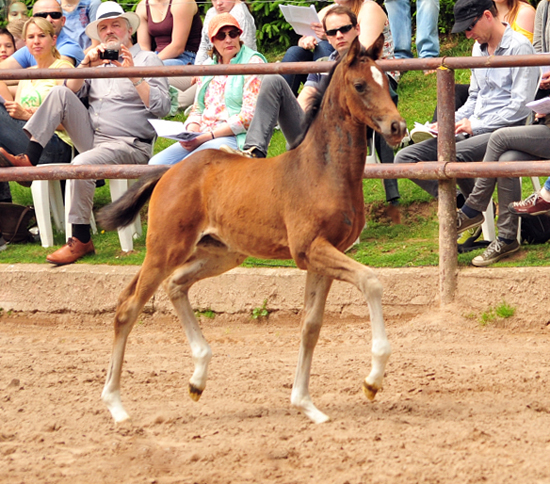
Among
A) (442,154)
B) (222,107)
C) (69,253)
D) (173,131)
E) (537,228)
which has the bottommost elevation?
(69,253)

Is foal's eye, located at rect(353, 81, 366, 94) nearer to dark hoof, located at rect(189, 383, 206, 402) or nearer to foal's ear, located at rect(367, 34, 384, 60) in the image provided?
foal's ear, located at rect(367, 34, 384, 60)

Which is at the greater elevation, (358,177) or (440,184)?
(358,177)

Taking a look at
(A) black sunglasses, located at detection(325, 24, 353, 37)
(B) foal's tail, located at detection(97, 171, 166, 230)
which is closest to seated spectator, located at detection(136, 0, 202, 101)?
(A) black sunglasses, located at detection(325, 24, 353, 37)

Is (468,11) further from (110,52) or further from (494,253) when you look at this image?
(110,52)

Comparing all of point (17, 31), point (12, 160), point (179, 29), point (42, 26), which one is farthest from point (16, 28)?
point (12, 160)

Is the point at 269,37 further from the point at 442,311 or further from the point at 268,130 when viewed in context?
the point at 442,311

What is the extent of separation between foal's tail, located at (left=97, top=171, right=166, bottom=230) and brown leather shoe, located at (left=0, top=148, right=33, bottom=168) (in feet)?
7.65

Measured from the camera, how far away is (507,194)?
6355 mm

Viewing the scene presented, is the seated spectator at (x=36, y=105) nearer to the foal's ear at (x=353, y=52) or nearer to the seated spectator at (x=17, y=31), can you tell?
the seated spectator at (x=17, y=31)

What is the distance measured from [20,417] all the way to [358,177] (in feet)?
7.63

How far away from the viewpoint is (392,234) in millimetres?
7180

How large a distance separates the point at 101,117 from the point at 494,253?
3591 millimetres

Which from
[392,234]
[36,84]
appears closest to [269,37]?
[36,84]

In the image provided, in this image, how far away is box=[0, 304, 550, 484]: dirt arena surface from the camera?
3803 millimetres
